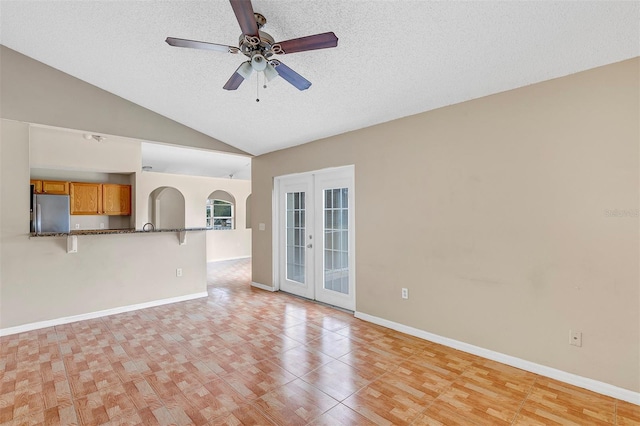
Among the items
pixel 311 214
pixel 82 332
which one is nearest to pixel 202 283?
pixel 82 332

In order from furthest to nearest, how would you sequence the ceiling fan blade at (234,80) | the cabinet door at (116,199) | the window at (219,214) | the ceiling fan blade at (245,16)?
1. the window at (219,214)
2. the cabinet door at (116,199)
3. the ceiling fan blade at (234,80)
4. the ceiling fan blade at (245,16)

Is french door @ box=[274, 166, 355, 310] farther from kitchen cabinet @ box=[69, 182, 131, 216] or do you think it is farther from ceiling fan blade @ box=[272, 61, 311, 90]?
kitchen cabinet @ box=[69, 182, 131, 216]

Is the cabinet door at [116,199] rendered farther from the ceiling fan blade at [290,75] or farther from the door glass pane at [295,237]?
the ceiling fan blade at [290,75]

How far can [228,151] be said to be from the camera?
5.22 metres

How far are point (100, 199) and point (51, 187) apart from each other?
838mm

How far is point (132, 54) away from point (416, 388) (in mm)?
4225

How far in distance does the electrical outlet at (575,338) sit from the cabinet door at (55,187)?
8.21 metres

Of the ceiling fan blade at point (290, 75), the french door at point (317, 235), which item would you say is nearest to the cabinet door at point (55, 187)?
the french door at point (317, 235)

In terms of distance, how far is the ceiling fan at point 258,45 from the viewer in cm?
176

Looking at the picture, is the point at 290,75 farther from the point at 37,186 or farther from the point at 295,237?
the point at 37,186

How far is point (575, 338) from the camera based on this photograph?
242 centimetres

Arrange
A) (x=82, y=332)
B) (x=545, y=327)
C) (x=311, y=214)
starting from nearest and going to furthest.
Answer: (x=545, y=327), (x=82, y=332), (x=311, y=214)

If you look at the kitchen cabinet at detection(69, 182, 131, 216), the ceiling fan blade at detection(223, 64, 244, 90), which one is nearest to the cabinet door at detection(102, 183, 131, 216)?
the kitchen cabinet at detection(69, 182, 131, 216)

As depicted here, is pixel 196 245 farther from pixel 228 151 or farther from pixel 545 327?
pixel 545 327
